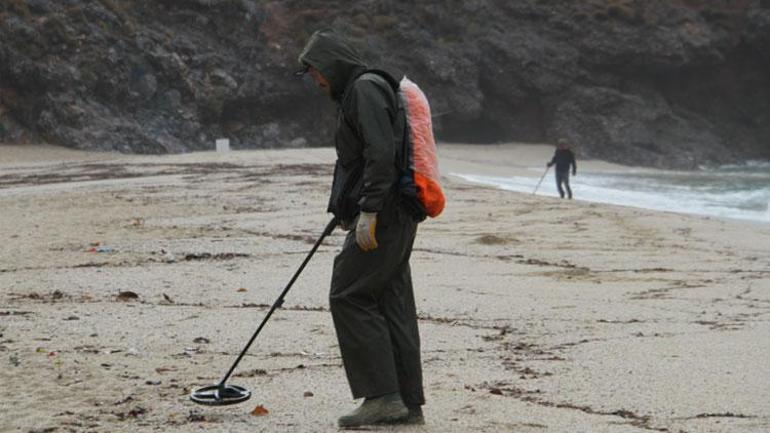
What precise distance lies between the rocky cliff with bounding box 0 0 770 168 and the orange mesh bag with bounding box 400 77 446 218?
96.3 feet

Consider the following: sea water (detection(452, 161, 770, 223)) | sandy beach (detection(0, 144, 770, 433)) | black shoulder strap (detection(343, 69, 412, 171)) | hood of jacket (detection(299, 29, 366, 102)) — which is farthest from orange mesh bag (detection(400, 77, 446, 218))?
sea water (detection(452, 161, 770, 223))

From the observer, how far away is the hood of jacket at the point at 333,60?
4.54m

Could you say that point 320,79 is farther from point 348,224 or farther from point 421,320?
point 421,320

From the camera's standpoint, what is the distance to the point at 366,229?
14.4 feet

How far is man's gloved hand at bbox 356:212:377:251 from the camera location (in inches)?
172

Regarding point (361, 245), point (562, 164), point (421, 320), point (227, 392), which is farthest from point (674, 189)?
point (361, 245)

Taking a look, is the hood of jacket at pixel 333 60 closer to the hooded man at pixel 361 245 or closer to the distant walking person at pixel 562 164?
the hooded man at pixel 361 245

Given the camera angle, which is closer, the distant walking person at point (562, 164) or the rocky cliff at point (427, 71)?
the distant walking person at point (562, 164)

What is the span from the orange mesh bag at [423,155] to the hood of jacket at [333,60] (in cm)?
24

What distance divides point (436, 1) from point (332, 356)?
37.8 m

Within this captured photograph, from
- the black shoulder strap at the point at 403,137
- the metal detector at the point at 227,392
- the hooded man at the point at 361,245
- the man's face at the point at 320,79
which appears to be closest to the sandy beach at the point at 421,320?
the metal detector at the point at 227,392

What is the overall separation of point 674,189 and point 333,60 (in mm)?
26419

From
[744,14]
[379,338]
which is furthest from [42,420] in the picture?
[744,14]

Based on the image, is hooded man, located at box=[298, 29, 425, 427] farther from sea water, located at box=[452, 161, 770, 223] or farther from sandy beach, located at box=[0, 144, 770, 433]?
sea water, located at box=[452, 161, 770, 223]
